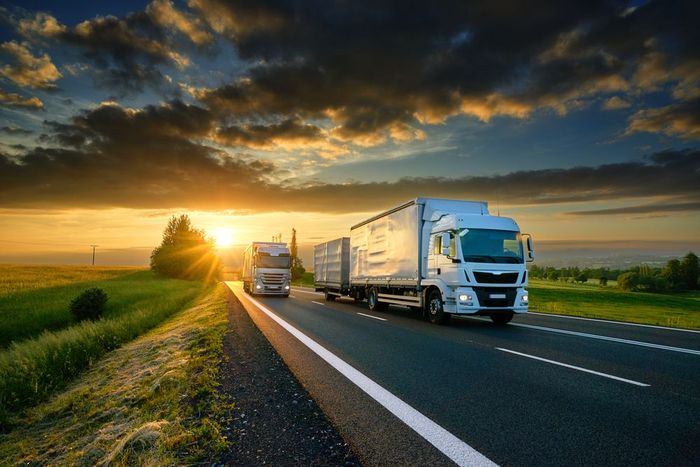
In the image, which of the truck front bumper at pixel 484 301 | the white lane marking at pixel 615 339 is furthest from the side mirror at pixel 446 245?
the white lane marking at pixel 615 339

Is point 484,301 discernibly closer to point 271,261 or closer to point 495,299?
point 495,299

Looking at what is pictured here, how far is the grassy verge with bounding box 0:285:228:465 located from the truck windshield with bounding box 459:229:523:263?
23.9 feet

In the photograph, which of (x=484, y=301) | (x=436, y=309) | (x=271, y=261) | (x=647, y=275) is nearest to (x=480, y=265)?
(x=484, y=301)

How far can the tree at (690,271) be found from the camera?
8199 centimetres

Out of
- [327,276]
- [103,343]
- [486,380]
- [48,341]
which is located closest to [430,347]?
[486,380]

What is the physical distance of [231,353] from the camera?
7613 mm

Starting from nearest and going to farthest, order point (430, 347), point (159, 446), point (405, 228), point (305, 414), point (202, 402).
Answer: point (159, 446) < point (305, 414) < point (202, 402) < point (430, 347) < point (405, 228)

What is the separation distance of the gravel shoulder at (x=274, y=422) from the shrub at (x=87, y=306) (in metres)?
18.1

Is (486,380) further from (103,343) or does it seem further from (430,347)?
(103,343)

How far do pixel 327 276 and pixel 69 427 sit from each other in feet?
65.4

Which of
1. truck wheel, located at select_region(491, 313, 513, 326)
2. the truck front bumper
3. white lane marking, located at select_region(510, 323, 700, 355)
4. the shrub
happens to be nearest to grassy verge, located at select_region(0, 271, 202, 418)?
the shrub

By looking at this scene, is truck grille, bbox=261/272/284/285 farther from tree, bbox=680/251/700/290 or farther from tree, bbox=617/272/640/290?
tree, bbox=680/251/700/290

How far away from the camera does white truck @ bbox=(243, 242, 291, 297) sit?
27.5m

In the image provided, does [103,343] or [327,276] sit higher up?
[327,276]
